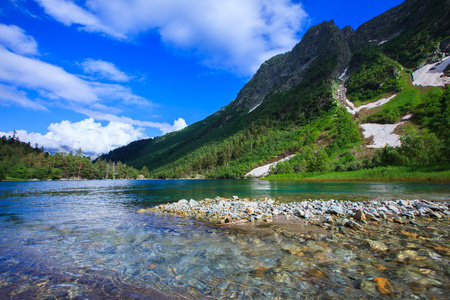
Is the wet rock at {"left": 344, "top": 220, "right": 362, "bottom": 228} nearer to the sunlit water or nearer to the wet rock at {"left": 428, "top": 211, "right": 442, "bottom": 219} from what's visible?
the sunlit water

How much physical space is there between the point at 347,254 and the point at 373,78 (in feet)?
661

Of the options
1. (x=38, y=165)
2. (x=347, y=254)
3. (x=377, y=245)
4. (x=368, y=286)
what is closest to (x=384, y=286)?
(x=368, y=286)

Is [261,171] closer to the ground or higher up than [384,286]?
higher up

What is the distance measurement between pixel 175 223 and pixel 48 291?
25.8ft

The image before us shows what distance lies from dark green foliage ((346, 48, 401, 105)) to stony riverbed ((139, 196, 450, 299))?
172437 mm

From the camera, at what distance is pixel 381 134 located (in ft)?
355

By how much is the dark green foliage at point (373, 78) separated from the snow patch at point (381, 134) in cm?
4268

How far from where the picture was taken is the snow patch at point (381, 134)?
9850cm

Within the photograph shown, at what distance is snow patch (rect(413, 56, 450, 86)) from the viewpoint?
398ft

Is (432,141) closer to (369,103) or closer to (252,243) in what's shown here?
(252,243)

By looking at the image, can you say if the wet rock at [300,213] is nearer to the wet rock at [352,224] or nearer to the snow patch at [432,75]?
the wet rock at [352,224]

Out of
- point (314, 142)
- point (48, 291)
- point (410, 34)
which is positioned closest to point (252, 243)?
point (48, 291)

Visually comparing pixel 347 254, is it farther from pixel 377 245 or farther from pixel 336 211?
pixel 336 211

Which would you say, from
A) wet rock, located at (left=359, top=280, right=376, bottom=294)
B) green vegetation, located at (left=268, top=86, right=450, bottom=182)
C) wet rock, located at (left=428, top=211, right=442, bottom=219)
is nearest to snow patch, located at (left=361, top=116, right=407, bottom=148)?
green vegetation, located at (left=268, top=86, right=450, bottom=182)
